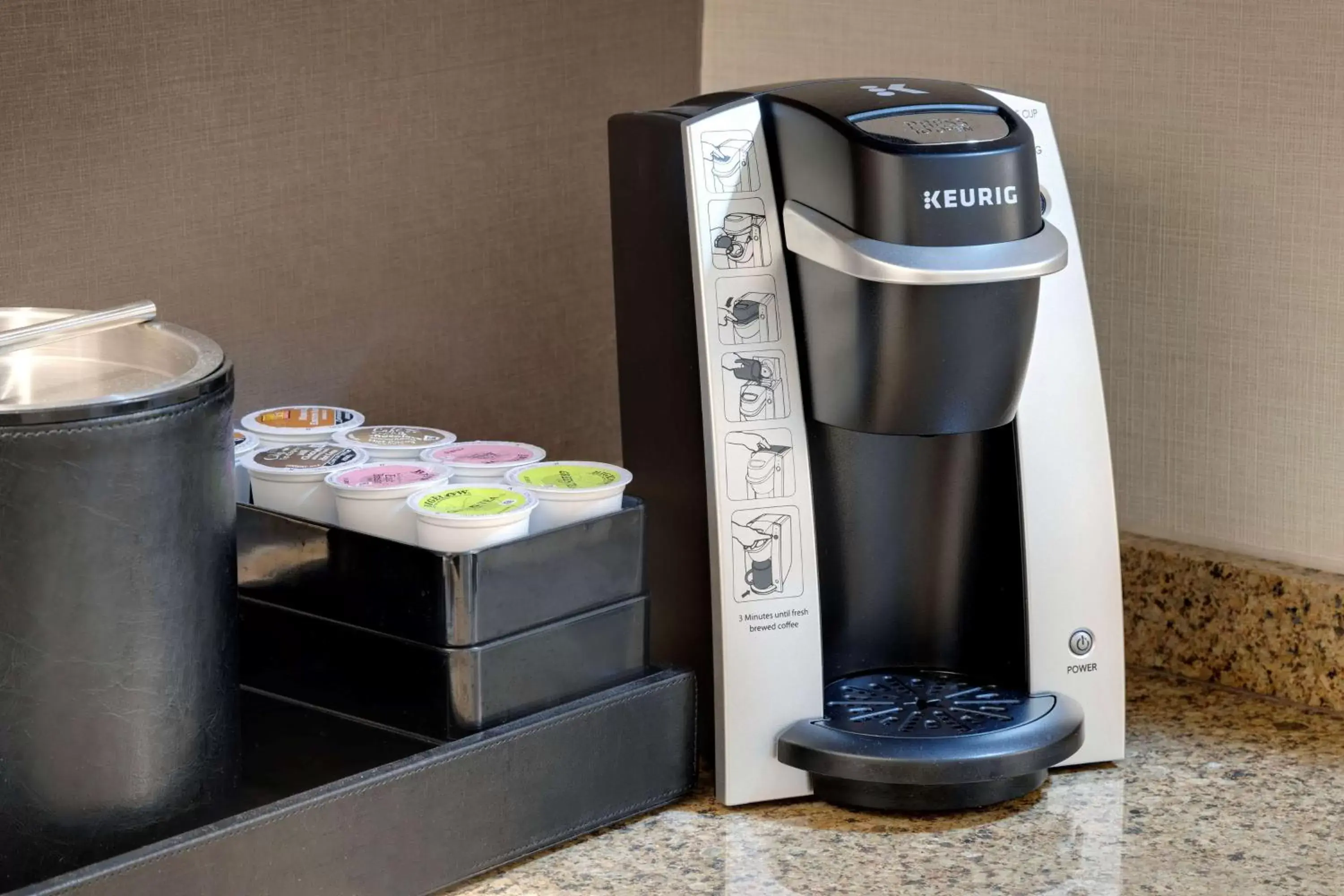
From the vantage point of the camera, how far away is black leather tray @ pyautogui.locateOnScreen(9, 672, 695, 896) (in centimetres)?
74

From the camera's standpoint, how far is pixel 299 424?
3.34 feet

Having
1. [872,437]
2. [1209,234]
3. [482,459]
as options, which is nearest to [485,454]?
[482,459]

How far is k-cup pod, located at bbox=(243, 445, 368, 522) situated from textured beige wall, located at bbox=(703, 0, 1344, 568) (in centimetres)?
51

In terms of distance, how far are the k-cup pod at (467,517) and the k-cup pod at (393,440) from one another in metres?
0.09

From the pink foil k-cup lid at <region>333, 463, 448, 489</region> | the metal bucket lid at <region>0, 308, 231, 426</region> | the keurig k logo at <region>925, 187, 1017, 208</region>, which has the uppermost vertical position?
the keurig k logo at <region>925, 187, 1017, 208</region>

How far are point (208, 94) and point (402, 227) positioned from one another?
0.56 ft

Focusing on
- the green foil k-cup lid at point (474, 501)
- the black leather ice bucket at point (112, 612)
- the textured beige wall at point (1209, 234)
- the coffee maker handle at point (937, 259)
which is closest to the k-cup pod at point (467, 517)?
the green foil k-cup lid at point (474, 501)

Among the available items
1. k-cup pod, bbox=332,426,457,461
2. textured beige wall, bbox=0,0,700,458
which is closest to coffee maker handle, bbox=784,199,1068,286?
k-cup pod, bbox=332,426,457,461

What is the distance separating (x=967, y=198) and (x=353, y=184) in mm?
465

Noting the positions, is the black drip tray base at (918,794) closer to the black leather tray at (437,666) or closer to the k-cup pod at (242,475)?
the black leather tray at (437,666)

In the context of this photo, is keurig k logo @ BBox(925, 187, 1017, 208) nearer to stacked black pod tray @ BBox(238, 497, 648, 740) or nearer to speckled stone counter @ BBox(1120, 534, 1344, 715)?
stacked black pod tray @ BBox(238, 497, 648, 740)

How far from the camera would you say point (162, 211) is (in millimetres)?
1035

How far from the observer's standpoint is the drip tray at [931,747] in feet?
2.94

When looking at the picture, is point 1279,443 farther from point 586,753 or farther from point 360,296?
point 360,296
